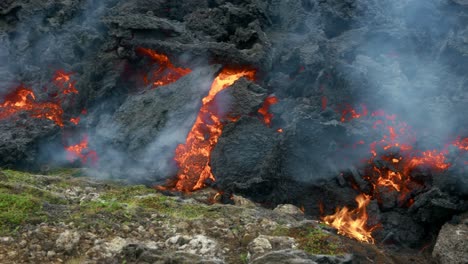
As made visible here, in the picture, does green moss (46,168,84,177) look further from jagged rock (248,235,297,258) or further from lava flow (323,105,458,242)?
jagged rock (248,235,297,258)

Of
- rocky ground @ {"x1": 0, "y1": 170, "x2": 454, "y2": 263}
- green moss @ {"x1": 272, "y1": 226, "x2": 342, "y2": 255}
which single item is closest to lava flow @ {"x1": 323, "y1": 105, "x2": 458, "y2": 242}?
rocky ground @ {"x1": 0, "y1": 170, "x2": 454, "y2": 263}

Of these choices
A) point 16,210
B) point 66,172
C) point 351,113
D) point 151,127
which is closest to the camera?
point 16,210

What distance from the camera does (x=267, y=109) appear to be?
1922 centimetres

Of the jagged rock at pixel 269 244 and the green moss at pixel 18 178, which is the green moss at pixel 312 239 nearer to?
the jagged rock at pixel 269 244

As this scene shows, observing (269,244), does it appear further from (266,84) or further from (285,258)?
(266,84)

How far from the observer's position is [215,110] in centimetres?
1805

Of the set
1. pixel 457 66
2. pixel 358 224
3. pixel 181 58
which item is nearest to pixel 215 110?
pixel 181 58

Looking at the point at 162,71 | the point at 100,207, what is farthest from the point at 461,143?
the point at 100,207

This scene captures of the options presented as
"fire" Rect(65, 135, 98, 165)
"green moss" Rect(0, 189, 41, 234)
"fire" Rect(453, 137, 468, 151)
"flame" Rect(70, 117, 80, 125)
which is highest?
"green moss" Rect(0, 189, 41, 234)

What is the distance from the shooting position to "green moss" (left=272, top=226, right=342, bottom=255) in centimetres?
979

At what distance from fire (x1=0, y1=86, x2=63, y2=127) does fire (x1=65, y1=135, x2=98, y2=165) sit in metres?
1.71

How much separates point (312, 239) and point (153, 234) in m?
3.50

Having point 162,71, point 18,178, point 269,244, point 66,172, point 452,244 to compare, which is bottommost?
point 452,244

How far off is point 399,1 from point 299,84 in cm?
891
